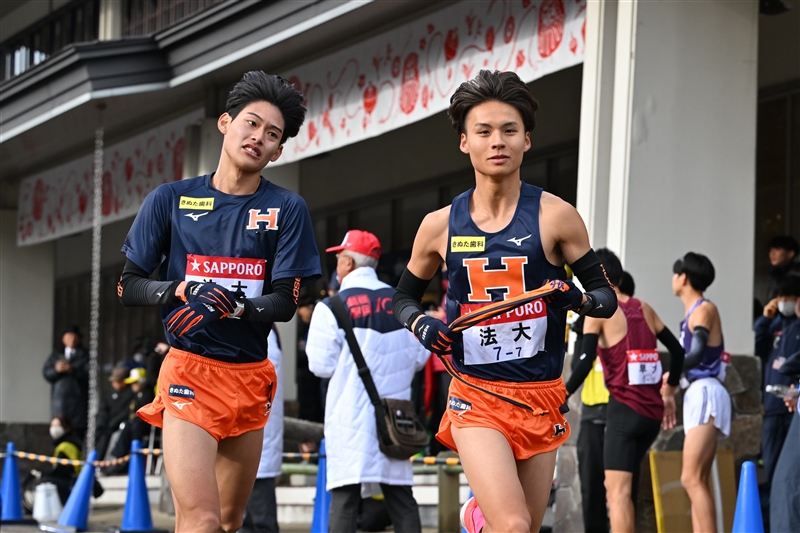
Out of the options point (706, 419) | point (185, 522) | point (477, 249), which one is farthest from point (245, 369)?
point (706, 419)

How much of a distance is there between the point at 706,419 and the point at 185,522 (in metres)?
4.66

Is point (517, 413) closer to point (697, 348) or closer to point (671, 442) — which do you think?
point (697, 348)

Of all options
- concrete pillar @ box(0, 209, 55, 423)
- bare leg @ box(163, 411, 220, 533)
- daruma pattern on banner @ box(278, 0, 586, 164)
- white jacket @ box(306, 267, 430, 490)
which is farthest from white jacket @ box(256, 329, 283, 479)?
concrete pillar @ box(0, 209, 55, 423)

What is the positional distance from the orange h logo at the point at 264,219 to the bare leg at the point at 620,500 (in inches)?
147

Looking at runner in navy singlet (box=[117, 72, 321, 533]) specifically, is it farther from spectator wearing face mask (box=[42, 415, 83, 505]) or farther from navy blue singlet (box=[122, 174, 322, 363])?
spectator wearing face mask (box=[42, 415, 83, 505])

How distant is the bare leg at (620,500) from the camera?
798 centimetres

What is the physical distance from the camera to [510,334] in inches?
185

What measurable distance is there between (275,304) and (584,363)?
3.14 meters

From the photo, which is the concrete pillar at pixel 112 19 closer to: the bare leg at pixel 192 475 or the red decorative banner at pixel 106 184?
the red decorative banner at pixel 106 184

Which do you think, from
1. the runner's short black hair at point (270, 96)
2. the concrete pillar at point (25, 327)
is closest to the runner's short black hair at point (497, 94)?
the runner's short black hair at point (270, 96)

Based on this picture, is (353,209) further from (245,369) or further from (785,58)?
(245,369)

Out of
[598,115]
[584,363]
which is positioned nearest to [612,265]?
[584,363]

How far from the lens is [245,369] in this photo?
5.14 m

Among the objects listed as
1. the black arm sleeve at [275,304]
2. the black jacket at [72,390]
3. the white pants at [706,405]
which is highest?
the black arm sleeve at [275,304]
